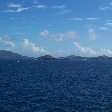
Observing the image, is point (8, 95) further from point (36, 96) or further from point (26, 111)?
point (26, 111)

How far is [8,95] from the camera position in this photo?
81.2 m

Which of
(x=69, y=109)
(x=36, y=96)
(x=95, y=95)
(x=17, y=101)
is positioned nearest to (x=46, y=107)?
(x=69, y=109)

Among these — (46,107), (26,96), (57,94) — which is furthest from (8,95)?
(46,107)

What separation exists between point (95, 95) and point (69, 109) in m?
20.7

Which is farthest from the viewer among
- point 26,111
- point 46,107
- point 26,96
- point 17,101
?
point 26,96

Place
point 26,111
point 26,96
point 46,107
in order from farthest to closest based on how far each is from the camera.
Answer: point 26,96, point 46,107, point 26,111

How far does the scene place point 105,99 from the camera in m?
75.4

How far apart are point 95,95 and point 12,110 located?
28928 millimetres

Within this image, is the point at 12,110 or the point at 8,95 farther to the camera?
the point at 8,95

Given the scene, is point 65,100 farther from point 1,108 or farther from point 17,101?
point 1,108

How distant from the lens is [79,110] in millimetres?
62812

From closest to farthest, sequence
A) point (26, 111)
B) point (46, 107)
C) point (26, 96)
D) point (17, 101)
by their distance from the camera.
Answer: point (26, 111) → point (46, 107) → point (17, 101) → point (26, 96)

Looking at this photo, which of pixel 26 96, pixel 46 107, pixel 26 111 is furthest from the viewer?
pixel 26 96

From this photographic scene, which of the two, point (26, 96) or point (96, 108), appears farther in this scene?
point (26, 96)
